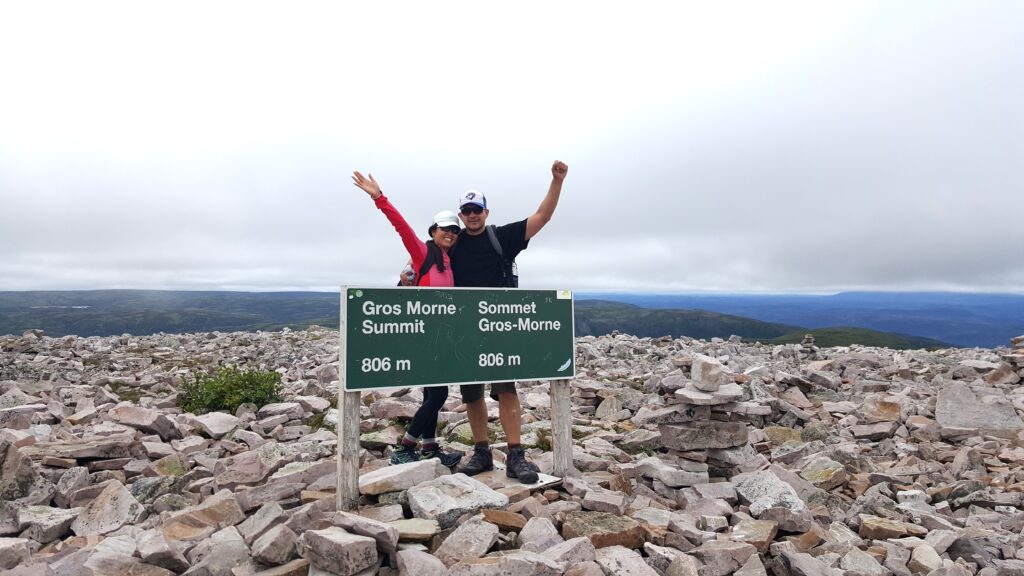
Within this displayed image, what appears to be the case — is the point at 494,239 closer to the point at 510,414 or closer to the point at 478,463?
the point at 510,414

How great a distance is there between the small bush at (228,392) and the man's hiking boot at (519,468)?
267 inches

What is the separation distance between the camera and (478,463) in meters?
7.35

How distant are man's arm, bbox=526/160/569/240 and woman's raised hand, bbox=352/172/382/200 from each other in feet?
5.77

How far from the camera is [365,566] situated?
4734mm

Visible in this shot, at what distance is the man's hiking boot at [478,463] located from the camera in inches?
288

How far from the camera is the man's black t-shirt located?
721 centimetres

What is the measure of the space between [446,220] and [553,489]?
3338 mm

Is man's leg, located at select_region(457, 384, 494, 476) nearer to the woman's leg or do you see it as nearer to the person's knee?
the person's knee

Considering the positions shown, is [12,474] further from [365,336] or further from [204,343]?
[204,343]

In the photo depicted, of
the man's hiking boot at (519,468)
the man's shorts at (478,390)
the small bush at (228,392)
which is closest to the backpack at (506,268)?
the man's shorts at (478,390)

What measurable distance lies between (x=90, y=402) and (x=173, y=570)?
336 inches

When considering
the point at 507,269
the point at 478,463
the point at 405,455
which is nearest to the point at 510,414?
the point at 478,463

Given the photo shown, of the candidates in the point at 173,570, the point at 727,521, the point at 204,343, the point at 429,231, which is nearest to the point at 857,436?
the point at 727,521

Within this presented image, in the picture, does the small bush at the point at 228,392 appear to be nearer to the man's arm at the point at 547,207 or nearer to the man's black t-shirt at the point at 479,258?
the man's black t-shirt at the point at 479,258
